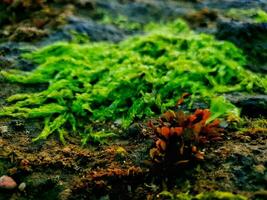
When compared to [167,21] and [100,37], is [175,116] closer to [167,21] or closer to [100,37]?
[100,37]

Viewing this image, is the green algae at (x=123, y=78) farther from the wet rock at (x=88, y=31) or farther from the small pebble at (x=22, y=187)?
the small pebble at (x=22, y=187)

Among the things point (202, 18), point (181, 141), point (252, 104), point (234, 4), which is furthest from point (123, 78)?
point (234, 4)

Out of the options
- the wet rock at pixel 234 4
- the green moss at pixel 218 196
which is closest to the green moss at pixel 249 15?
the wet rock at pixel 234 4

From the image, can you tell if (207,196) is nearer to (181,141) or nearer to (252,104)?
(181,141)

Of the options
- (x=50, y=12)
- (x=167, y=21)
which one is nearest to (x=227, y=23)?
(x=167, y=21)

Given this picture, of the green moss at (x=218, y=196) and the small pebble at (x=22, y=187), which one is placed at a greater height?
the green moss at (x=218, y=196)

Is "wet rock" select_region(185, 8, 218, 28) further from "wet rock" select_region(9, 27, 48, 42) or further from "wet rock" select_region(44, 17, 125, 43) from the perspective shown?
"wet rock" select_region(9, 27, 48, 42)
